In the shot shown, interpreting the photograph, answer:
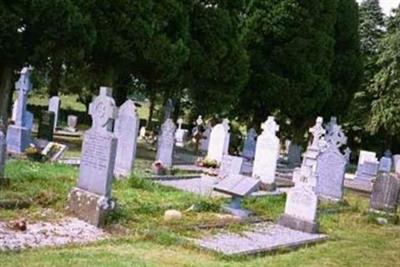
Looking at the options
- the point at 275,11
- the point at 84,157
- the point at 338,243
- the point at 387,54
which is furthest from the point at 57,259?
the point at 387,54

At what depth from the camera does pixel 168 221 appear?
426 inches

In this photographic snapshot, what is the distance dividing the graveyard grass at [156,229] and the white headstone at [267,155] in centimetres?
202

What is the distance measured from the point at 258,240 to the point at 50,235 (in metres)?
3.32

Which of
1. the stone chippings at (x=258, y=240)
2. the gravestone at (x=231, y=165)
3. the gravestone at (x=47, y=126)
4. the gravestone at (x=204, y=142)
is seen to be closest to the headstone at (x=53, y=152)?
the gravestone at (x=47, y=126)

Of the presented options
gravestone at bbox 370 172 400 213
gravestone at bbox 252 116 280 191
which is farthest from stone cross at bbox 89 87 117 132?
gravestone at bbox 370 172 400 213

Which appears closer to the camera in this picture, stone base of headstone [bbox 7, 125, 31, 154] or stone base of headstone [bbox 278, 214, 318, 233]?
stone base of headstone [bbox 278, 214, 318, 233]

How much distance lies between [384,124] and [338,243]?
22252 millimetres

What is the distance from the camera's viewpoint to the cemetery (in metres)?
9.67

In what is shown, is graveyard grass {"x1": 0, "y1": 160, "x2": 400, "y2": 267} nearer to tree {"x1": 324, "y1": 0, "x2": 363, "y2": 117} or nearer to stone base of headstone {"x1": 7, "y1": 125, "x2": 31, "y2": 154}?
stone base of headstone {"x1": 7, "y1": 125, "x2": 31, "y2": 154}

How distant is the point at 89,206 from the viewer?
10.1m

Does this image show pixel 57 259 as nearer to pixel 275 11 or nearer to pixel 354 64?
pixel 275 11

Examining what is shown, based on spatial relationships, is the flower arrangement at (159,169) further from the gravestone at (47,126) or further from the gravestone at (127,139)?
the gravestone at (47,126)

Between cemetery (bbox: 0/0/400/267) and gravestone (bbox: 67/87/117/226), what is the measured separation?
0.02 m

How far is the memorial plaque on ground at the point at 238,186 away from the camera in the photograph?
12009mm
